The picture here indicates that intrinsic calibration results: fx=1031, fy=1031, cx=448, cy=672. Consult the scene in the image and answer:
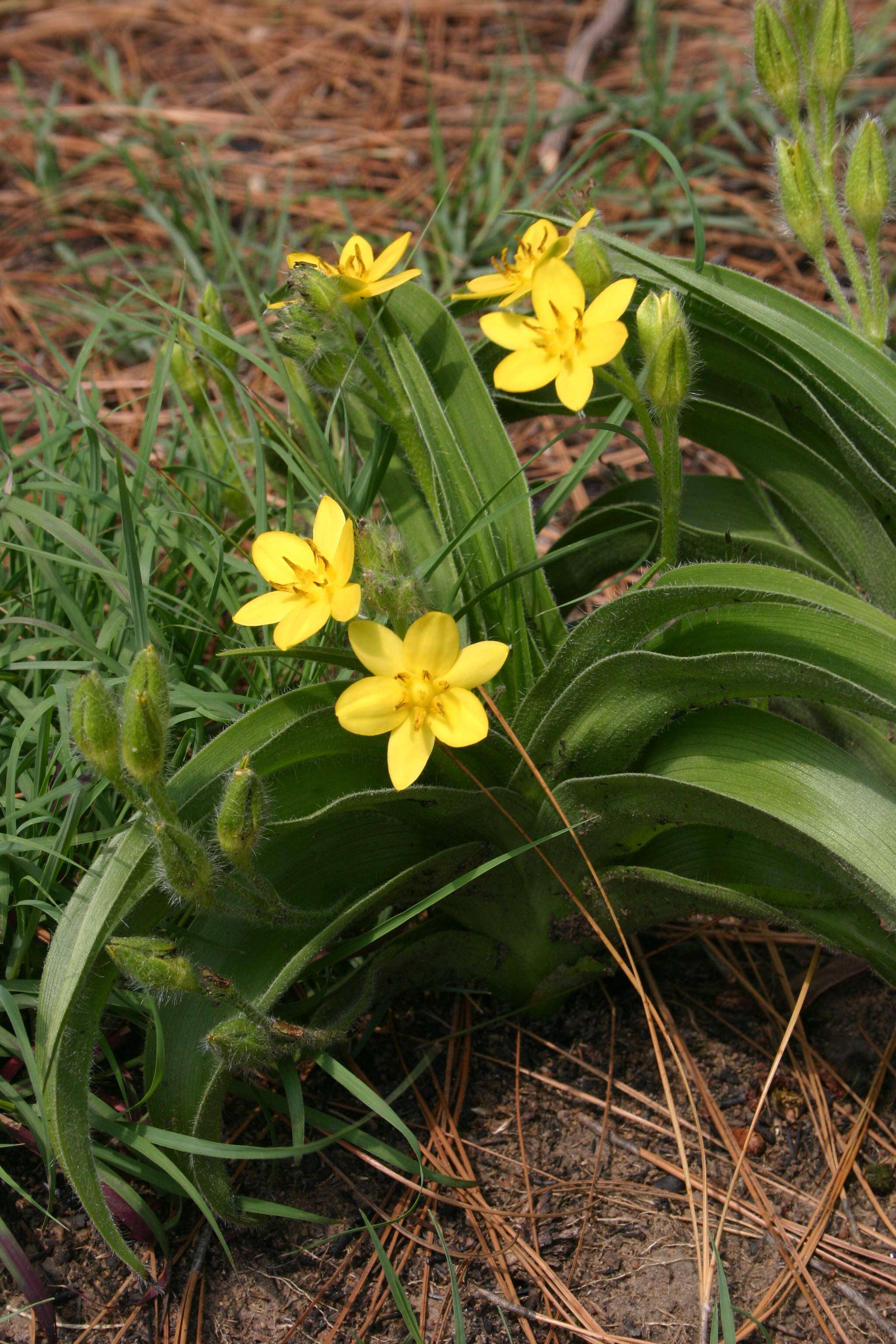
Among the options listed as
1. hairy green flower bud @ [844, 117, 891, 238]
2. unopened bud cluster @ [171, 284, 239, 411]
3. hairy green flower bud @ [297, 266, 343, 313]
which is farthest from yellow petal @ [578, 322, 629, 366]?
unopened bud cluster @ [171, 284, 239, 411]

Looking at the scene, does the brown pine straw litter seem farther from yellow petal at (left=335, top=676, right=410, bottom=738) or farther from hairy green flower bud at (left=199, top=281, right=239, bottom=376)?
hairy green flower bud at (left=199, top=281, right=239, bottom=376)

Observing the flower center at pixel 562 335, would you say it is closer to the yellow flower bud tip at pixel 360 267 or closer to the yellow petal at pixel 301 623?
the yellow flower bud tip at pixel 360 267

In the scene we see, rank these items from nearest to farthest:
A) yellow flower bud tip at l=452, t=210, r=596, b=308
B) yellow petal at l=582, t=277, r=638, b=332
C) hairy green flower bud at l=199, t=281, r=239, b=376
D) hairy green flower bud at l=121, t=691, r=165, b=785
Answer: hairy green flower bud at l=121, t=691, r=165, b=785 < yellow petal at l=582, t=277, r=638, b=332 < yellow flower bud tip at l=452, t=210, r=596, b=308 < hairy green flower bud at l=199, t=281, r=239, b=376

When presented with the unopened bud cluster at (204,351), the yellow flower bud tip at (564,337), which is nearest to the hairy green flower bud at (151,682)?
the yellow flower bud tip at (564,337)

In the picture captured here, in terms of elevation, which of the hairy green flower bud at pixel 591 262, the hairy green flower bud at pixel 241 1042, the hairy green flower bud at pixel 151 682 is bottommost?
the hairy green flower bud at pixel 241 1042

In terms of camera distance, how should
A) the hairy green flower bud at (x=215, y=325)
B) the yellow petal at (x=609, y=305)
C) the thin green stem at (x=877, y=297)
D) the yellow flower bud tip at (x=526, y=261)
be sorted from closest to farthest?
1. the yellow petal at (x=609, y=305)
2. the yellow flower bud tip at (x=526, y=261)
3. the thin green stem at (x=877, y=297)
4. the hairy green flower bud at (x=215, y=325)

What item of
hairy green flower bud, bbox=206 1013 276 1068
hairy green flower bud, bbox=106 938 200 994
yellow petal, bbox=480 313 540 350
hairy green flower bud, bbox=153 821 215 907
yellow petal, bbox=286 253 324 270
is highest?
yellow petal, bbox=286 253 324 270
